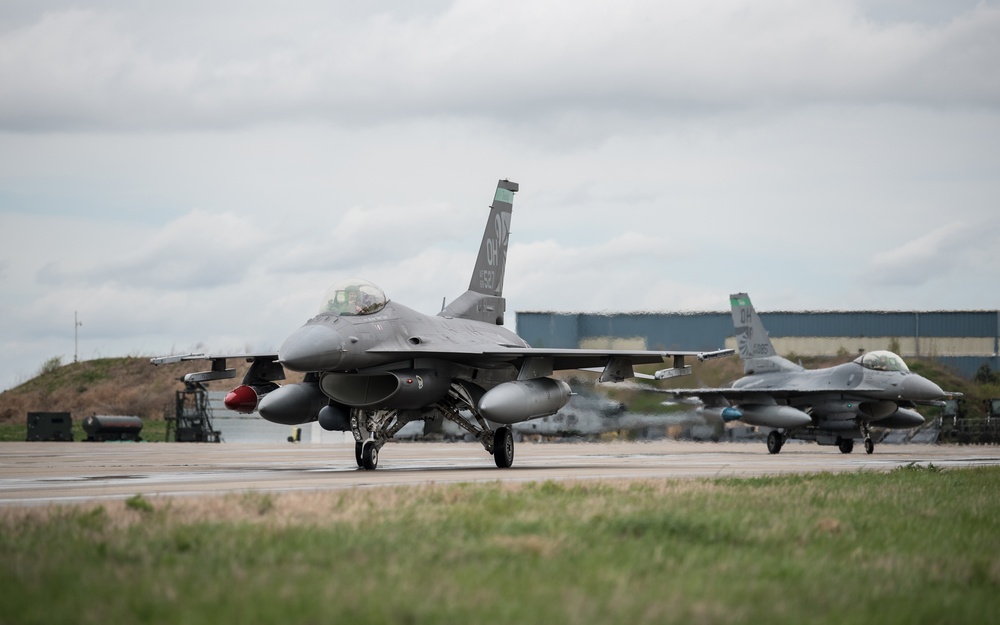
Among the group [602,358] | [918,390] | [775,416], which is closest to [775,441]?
[775,416]

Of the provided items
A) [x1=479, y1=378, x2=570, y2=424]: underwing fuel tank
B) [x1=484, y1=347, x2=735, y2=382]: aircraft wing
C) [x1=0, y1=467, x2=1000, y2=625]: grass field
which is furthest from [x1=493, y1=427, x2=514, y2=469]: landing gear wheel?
[x1=0, y1=467, x2=1000, y2=625]: grass field

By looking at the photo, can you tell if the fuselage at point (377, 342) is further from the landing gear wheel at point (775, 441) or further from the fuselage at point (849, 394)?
the landing gear wheel at point (775, 441)

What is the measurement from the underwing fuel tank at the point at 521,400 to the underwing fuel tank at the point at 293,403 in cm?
308

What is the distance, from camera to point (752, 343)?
36281 mm

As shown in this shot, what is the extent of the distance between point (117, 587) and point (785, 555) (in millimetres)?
3946

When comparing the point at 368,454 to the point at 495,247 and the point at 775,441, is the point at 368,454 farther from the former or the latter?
the point at 775,441

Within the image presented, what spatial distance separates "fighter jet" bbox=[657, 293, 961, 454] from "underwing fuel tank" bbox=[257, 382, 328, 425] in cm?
1716

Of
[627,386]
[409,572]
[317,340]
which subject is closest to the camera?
[409,572]

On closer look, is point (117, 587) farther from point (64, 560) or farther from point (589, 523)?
A: point (589, 523)

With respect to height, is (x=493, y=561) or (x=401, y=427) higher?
(x=401, y=427)

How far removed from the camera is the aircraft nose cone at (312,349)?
52.9 feet

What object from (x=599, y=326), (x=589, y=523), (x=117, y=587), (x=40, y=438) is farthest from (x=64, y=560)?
(x=599, y=326)

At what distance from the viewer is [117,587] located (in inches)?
211

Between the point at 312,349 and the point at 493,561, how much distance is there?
403 inches
